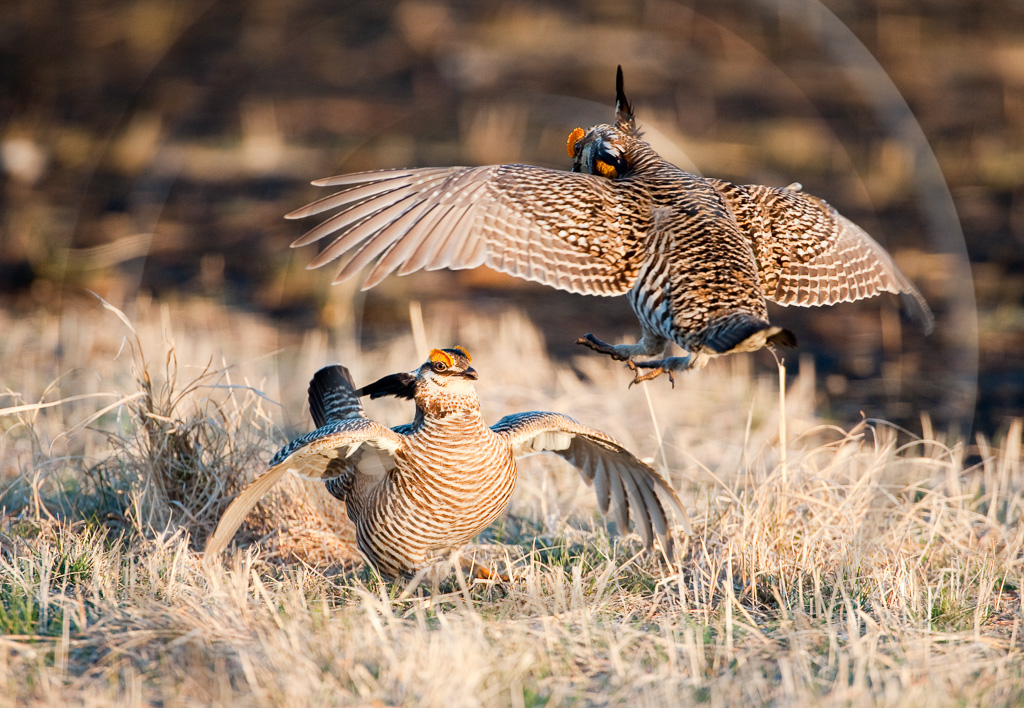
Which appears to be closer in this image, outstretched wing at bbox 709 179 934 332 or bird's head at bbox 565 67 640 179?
outstretched wing at bbox 709 179 934 332

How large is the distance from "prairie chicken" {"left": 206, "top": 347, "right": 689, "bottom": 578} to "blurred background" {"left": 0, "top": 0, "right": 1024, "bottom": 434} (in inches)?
121

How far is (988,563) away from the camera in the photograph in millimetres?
3990

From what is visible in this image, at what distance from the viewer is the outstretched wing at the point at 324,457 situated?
3566 mm

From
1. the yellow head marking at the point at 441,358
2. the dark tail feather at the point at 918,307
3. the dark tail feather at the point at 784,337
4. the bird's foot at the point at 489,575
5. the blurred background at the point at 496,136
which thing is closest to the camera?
the dark tail feather at the point at 784,337

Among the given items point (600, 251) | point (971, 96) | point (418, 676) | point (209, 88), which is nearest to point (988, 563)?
point (600, 251)

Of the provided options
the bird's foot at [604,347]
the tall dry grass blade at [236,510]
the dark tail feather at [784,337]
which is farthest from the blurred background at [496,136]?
the dark tail feather at [784,337]

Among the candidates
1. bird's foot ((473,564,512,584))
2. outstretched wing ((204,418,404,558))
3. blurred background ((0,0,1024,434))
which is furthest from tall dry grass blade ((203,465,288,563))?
blurred background ((0,0,1024,434))

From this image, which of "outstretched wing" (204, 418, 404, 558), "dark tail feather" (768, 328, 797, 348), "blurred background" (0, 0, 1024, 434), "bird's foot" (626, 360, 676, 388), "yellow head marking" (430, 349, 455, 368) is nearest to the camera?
"dark tail feather" (768, 328, 797, 348)

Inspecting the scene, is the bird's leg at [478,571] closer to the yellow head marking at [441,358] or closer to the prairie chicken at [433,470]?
the prairie chicken at [433,470]

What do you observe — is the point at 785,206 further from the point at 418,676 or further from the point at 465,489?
the point at 418,676

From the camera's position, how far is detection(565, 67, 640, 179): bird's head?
14.6 ft

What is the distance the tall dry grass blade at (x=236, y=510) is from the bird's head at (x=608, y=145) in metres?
1.84

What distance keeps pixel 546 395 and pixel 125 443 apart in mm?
2724

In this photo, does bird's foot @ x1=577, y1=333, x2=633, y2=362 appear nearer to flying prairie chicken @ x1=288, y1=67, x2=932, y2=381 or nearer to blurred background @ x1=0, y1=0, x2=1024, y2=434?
flying prairie chicken @ x1=288, y1=67, x2=932, y2=381
